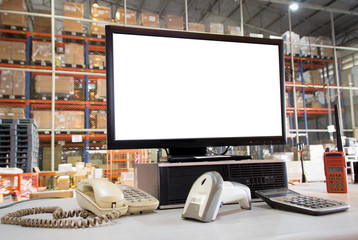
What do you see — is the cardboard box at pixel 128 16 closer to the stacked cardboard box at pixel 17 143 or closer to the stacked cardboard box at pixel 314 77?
the stacked cardboard box at pixel 17 143

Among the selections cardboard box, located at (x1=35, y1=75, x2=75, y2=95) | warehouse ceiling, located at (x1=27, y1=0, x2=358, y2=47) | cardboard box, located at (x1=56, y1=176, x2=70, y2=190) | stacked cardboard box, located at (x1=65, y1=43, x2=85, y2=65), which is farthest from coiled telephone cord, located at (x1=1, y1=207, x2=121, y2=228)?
warehouse ceiling, located at (x1=27, y1=0, x2=358, y2=47)

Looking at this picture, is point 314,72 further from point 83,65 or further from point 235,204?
point 235,204

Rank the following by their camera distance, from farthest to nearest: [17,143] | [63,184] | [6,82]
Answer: [6,82] < [63,184] < [17,143]

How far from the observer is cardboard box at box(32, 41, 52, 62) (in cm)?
479

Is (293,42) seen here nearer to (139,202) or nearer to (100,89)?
(100,89)

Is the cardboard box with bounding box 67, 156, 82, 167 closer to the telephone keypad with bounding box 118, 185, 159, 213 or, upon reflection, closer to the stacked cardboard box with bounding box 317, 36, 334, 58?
the telephone keypad with bounding box 118, 185, 159, 213

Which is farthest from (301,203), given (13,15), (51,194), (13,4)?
(13,15)

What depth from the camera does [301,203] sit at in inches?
23.2

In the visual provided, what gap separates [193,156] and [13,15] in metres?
5.31

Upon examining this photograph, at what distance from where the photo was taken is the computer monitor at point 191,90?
759 mm

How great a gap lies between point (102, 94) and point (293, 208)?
4803 mm

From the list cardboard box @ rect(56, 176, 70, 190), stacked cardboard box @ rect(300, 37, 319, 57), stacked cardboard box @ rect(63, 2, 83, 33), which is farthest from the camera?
stacked cardboard box @ rect(300, 37, 319, 57)

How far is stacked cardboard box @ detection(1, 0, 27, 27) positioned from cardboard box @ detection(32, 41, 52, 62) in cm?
48

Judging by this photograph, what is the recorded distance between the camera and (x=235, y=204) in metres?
0.71
